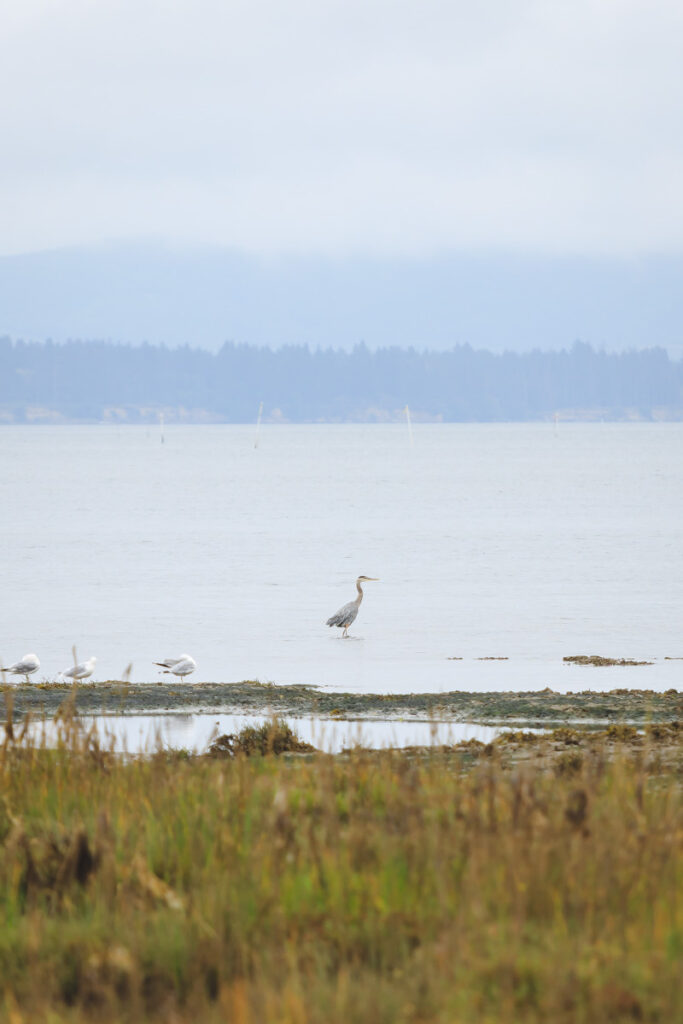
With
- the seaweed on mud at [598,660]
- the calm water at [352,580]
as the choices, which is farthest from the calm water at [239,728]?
→ the seaweed on mud at [598,660]

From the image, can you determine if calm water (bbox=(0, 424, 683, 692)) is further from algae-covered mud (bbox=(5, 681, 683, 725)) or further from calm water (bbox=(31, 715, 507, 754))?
calm water (bbox=(31, 715, 507, 754))

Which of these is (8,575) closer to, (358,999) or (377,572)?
(377,572)

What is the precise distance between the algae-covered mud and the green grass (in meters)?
8.74

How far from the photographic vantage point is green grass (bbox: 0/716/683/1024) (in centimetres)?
466

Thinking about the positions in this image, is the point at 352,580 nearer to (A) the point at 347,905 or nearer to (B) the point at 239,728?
(B) the point at 239,728

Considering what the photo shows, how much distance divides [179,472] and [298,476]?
16.8m

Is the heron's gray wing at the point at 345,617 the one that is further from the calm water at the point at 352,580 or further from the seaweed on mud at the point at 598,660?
the seaweed on mud at the point at 598,660

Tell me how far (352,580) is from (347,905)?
38.0m

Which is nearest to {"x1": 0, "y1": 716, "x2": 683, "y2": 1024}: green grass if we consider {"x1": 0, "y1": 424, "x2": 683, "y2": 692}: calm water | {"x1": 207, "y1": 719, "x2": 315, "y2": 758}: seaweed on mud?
{"x1": 207, "y1": 719, "x2": 315, "y2": 758}: seaweed on mud

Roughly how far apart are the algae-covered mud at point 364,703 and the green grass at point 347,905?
28.7 feet

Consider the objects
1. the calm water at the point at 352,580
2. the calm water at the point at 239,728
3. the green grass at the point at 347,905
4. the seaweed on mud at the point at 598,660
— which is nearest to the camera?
the green grass at the point at 347,905

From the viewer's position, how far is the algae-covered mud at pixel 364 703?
53.0 ft

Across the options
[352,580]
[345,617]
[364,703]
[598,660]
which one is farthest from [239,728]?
[352,580]

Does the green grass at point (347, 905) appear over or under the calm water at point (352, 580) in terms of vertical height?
under
